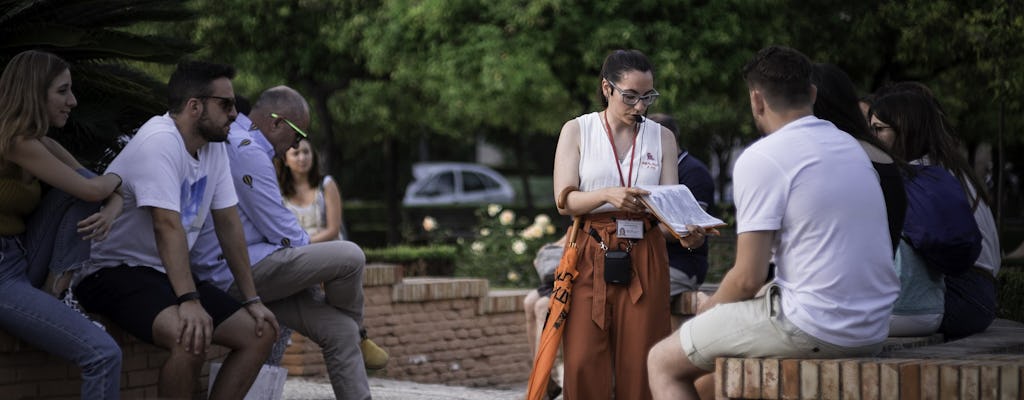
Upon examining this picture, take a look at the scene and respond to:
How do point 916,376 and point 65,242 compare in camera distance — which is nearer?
point 916,376

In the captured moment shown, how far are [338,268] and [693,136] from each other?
2557 cm

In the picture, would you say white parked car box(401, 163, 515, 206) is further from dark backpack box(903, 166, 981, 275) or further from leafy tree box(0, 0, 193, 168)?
dark backpack box(903, 166, 981, 275)

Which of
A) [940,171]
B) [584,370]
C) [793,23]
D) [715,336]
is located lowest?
[584,370]

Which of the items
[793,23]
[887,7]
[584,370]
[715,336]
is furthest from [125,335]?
[793,23]

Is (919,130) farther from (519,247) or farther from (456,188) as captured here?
(456,188)

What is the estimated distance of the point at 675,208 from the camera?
18.8 feet

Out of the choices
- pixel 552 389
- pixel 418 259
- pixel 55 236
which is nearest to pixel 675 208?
pixel 55 236

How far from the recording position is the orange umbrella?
6.11 metres

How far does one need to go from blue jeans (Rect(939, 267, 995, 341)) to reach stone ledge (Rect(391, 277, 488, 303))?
5188mm

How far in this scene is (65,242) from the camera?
18.6 feet

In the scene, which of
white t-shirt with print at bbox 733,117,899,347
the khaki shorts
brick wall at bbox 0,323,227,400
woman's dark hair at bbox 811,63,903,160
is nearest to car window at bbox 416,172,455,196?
brick wall at bbox 0,323,227,400

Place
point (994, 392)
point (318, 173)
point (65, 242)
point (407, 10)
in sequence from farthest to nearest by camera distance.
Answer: point (407, 10)
point (318, 173)
point (65, 242)
point (994, 392)

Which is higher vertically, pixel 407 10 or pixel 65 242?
pixel 407 10

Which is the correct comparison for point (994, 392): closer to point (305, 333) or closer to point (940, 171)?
point (940, 171)
